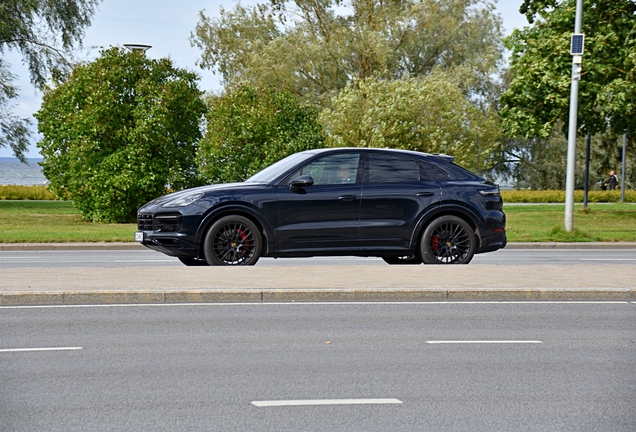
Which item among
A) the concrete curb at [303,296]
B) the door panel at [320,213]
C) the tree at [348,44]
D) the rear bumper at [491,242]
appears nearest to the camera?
the concrete curb at [303,296]

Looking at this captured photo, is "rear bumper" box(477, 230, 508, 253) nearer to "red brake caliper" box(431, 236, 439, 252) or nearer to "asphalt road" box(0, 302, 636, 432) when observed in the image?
"red brake caliper" box(431, 236, 439, 252)

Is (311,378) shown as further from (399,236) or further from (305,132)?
(305,132)

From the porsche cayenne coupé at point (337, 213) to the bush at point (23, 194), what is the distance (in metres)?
36.2

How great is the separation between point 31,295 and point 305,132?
58.7ft

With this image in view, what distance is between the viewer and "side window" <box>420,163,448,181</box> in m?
14.1

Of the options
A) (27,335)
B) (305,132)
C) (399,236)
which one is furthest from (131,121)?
(27,335)

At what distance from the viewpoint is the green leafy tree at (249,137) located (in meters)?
27.6

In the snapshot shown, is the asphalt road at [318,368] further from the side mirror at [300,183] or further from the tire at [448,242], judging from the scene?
the tire at [448,242]

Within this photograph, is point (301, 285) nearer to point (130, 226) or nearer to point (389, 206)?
point (389, 206)

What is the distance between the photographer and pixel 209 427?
5559 millimetres

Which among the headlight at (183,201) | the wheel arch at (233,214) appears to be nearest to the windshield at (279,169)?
the wheel arch at (233,214)

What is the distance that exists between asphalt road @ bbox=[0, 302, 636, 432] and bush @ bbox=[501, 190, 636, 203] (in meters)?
40.0

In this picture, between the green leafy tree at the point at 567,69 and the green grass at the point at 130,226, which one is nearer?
the green grass at the point at 130,226

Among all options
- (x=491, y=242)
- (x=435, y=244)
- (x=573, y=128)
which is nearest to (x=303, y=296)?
(x=435, y=244)
